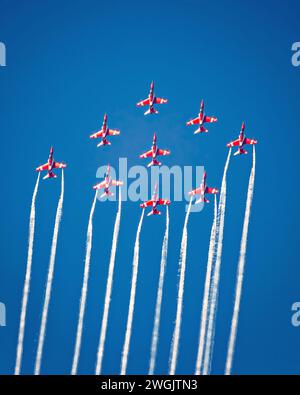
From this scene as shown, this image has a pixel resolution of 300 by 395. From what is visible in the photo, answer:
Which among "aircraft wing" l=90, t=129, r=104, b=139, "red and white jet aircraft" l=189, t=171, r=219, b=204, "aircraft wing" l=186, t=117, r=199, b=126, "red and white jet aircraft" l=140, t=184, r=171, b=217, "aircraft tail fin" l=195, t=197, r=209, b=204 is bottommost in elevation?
"red and white jet aircraft" l=140, t=184, r=171, b=217

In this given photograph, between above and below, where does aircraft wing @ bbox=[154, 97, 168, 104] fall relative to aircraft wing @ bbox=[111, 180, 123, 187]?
above

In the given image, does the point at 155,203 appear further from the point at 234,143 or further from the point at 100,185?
the point at 234,143

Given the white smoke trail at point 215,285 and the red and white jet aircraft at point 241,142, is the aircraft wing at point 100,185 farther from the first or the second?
the red and white jet aircraft at point 241,142

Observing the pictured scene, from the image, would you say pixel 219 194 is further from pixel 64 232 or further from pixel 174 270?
pixel 64 232

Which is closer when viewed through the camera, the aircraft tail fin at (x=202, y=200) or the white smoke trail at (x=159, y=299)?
the aircraft tail fin at (x=202, y=200)

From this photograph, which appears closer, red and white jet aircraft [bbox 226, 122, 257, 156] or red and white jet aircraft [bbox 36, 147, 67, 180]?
red and white jet aircraft [bbox 226, 122, 257, 156]

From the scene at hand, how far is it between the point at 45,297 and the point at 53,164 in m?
7.01

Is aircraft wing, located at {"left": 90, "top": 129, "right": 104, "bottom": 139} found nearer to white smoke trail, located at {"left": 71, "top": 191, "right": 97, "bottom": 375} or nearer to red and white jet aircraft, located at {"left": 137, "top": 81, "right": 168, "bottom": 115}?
red and white jet aircraft, located at {"left": 137, "top": 81, "right": 168, "bottom": 115}

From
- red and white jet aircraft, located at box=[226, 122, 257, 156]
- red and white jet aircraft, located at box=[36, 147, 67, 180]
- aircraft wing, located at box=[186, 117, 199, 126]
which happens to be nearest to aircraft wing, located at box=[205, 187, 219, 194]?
red and white jet aircraft, located at box=[226, 122, 257, 156]

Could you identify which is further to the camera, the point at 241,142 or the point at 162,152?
the point at 162,152

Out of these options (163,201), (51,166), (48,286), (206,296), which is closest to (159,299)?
(206,296)

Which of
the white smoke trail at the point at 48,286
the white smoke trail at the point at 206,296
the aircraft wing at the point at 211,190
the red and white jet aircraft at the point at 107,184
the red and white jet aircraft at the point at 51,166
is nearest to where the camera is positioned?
the white smoke trail at the point at 206,296

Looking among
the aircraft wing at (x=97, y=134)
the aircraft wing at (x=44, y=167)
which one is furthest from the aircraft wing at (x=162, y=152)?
the aircraft wing at (x=44, y=167)
